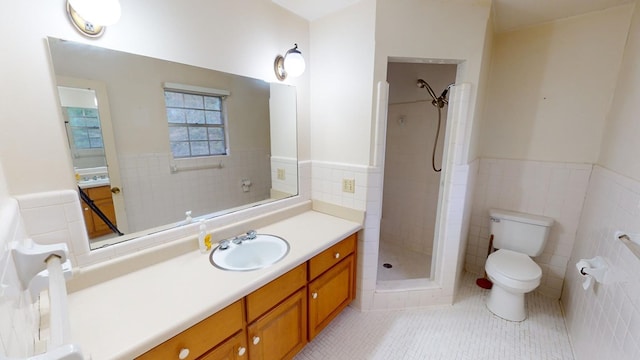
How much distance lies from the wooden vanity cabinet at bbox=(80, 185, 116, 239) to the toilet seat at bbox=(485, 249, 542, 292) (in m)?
2.50

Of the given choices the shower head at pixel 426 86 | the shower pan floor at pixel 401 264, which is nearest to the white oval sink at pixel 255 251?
the shower pan floor at pixel 401 264

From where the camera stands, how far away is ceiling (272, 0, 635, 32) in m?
1.64

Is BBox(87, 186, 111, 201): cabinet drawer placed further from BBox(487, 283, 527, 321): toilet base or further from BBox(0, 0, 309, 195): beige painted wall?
BBox(487, 283, 527, 321): toilet base

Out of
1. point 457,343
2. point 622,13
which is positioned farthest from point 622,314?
point 622,13

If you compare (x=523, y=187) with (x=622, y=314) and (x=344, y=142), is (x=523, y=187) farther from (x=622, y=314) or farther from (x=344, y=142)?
(x=344, y=142)

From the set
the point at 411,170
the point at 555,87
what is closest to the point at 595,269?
the point at 555,87

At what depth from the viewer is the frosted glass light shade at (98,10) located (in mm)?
939

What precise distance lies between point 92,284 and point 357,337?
158cm

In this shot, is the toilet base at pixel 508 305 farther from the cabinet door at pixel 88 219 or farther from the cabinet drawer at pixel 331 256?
the cabinet door at pixel 88 219

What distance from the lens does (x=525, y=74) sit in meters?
2.04

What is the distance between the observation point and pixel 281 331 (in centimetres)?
133

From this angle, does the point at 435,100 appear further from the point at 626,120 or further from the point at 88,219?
the point at 88,219

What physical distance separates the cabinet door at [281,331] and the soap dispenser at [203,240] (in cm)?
49

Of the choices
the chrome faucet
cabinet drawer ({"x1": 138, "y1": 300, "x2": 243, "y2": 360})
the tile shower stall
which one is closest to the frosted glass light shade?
the chrome faucet
